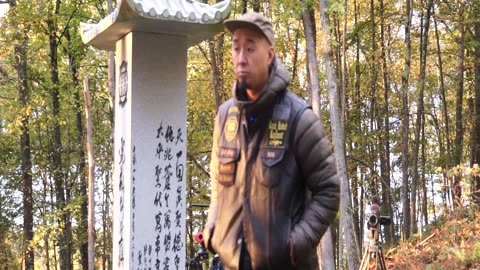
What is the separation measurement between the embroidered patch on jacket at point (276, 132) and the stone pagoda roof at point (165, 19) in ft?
8.52

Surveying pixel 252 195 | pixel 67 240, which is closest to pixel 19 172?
pixel 67 240

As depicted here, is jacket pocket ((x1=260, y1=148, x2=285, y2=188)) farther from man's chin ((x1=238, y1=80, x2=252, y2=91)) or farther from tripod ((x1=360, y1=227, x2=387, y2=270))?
tripod ((x1=360, y1=227, x2=387, y2=270))

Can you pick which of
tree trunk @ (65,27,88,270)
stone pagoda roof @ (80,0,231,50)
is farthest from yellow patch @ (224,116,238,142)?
tree trunk @ (65,27,88,270)

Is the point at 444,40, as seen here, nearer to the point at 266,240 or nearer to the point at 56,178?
the point at 56,178

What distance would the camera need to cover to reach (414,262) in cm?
814

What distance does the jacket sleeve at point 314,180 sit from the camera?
182 centimetres

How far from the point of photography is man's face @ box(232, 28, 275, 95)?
1.85 metres

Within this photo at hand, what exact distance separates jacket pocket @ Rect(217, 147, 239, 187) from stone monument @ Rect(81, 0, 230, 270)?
263 centimetres

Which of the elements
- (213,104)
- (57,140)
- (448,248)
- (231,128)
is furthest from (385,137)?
(231,128)

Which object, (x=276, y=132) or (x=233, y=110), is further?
(x=233, y=110)

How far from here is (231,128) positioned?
196cm

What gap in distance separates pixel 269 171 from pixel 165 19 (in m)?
2.78

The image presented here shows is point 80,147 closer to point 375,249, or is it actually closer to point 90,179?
point 90,179

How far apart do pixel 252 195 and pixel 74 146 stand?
1475cm
